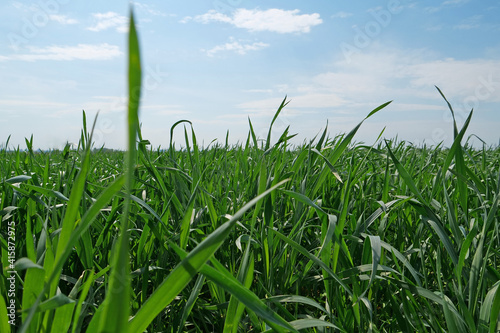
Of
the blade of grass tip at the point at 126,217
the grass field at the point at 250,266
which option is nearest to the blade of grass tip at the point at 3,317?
the grass field at the point at 250,266

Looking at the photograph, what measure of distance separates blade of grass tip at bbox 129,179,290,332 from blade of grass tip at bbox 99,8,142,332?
12 centimetres

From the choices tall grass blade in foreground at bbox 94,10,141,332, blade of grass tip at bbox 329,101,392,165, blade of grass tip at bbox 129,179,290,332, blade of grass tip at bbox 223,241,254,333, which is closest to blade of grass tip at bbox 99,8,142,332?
tall grass blade in foreground at bbox 94,10,141,332

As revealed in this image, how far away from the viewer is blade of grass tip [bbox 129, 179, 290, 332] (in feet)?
1.37

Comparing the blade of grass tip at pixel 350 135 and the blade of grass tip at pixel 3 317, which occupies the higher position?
the blade of grass tip at pixel 350 135

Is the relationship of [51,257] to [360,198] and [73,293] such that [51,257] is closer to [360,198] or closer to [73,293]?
[73,293]

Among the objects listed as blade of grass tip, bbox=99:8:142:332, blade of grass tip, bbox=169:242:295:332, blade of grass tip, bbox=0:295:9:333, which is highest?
blade of grass tip, bbox=99:8:142:332

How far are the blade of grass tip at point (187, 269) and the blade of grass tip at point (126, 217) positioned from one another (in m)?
0.12

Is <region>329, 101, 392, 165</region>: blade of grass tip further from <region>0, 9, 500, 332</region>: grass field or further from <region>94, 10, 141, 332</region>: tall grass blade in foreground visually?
<region>94, 10, 141, 332</region>: tall grass blade in foreground

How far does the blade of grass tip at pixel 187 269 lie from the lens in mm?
419

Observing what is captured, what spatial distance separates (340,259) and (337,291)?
107 mm

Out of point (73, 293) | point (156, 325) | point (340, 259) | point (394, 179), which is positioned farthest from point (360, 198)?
point (73, 293)

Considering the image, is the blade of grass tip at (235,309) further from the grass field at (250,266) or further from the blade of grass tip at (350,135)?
the blade of grass tip at (350,135)

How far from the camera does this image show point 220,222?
1251mm

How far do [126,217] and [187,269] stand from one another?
0.63ft
